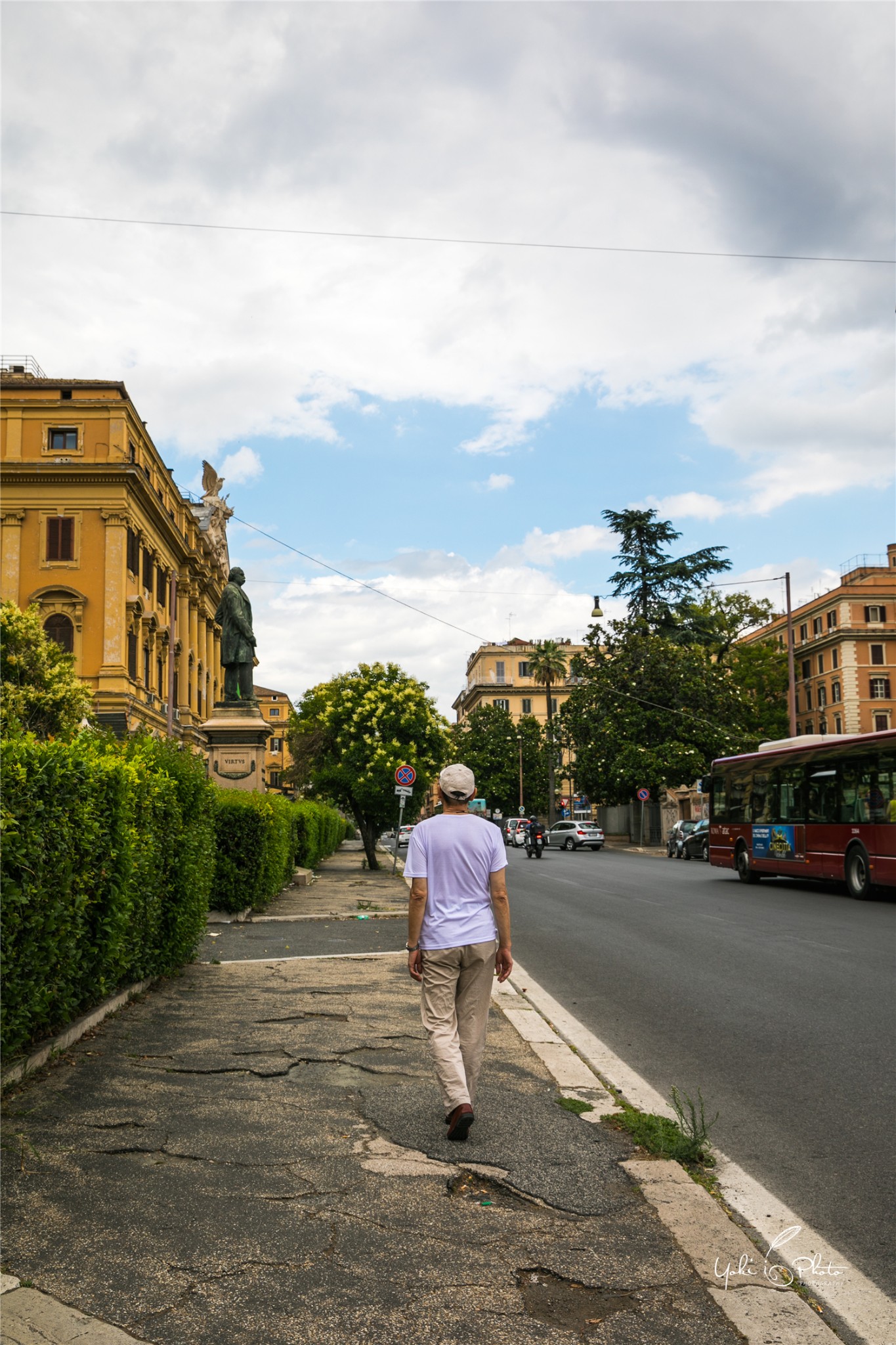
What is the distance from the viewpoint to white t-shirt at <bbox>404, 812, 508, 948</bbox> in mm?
5523

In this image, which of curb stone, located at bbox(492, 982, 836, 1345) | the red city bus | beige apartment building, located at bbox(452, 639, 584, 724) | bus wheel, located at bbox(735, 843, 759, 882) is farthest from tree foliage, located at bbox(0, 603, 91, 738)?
beige apartment building, located at bbox(452, 639, 584, 724)

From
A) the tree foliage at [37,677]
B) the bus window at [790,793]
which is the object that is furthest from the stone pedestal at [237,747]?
the tree foliage at [37,677]

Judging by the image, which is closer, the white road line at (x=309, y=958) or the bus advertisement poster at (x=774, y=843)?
the white road line at (x=309, y=958)

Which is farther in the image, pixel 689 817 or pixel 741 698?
pixel 689 817

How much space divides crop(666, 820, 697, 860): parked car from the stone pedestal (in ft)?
82.0

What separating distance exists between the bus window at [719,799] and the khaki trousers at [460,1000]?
21.8m

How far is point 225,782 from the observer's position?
2153 centimetres

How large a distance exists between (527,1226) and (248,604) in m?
20.0

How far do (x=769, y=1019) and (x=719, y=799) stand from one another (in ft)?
61.6

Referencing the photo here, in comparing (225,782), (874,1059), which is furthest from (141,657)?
(874,1059)

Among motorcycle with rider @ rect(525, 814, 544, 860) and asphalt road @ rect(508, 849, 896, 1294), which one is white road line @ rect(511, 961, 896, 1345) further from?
motorcycle with rider @ rect(525, 814, 544, 860)

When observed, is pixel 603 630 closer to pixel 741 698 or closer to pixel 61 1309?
pixel 741 698

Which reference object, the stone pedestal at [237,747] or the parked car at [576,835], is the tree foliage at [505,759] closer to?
the parked car at [576,835]

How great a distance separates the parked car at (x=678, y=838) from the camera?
44.1 meters
